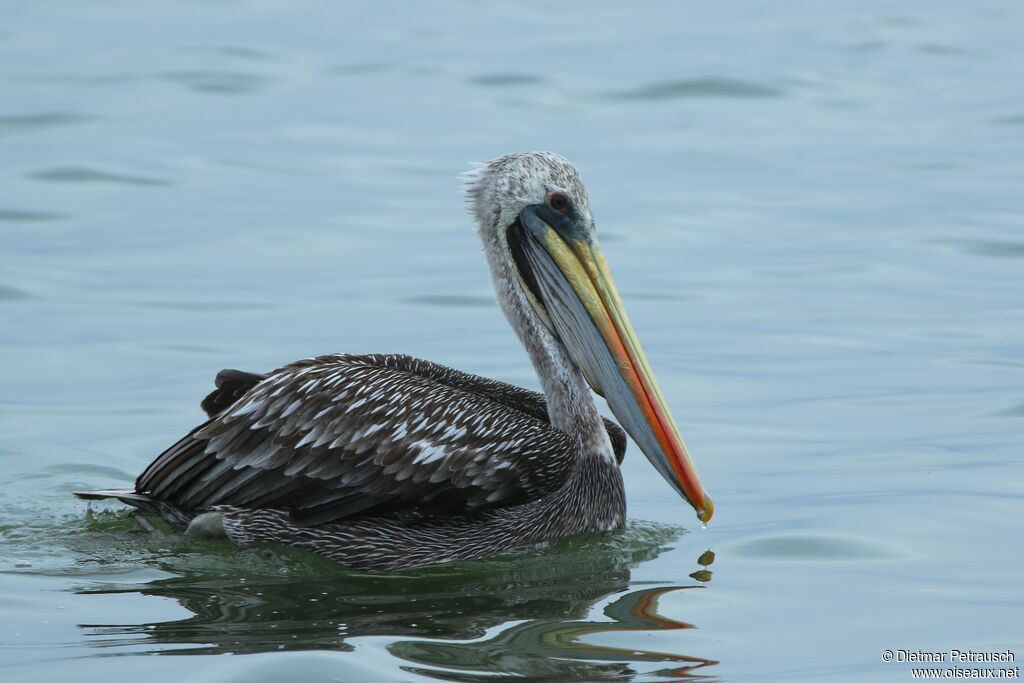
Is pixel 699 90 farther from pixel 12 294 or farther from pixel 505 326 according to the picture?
pixel 12 294

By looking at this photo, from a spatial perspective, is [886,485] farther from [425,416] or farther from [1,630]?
[1,630]

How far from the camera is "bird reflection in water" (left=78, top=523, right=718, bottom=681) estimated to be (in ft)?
18.1

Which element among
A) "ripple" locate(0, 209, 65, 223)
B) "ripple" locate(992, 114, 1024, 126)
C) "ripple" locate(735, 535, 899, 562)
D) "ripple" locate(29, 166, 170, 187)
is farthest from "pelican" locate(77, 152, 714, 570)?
"ripple" locate(992, 114, 1024, 126)

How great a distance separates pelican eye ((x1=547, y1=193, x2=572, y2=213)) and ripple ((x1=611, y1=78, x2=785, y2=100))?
12695mm

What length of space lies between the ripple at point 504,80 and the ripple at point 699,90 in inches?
43.7

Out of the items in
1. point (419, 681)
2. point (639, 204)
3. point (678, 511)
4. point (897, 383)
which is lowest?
point (419, 681)

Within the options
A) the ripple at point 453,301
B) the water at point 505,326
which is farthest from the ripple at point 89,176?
the ripple at point 453,301

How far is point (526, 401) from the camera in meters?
7.41

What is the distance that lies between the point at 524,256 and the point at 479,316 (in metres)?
3.86

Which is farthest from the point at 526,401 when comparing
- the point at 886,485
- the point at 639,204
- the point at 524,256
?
the point at 639,204

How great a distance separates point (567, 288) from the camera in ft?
23.4

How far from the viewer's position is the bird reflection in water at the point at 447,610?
5.53 metres

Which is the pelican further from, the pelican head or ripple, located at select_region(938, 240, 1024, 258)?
ripple, located at select_region(938, 240, 1024, 258)

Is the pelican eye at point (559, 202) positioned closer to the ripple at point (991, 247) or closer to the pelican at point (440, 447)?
the pelican at point (440, 447)
